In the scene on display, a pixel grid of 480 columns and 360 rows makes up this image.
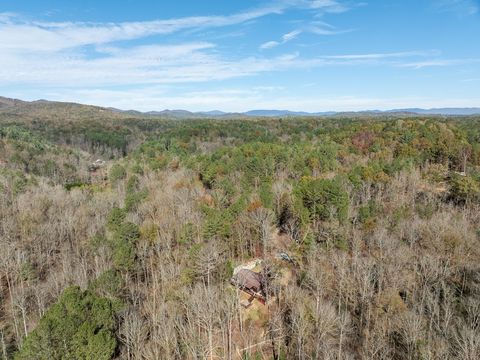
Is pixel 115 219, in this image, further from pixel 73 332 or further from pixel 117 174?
pixel 117 174

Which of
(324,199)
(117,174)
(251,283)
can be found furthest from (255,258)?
(117,174)

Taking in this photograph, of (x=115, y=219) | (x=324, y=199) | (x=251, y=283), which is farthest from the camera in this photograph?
(x=324, y=199)

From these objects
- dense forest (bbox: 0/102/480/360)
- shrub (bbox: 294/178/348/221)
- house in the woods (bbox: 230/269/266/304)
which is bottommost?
house in the woods (bbox: 230/269/266/304)

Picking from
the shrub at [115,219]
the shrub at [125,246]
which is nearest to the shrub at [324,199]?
the shrub at [125,246]

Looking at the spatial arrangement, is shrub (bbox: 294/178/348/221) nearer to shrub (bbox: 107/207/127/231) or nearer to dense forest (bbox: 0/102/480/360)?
dense forest (bbox: 0/102/480/360)

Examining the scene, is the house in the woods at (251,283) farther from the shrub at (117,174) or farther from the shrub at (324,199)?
the shrub at (117,174)

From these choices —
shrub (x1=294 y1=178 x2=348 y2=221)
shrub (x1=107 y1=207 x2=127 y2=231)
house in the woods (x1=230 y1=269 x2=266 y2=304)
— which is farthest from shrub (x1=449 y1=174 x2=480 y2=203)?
shrub (x1=107 y1=207 x2=127 y2=231)

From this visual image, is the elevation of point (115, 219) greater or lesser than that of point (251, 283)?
greater

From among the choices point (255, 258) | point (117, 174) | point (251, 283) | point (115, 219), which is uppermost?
point (117, 174)
